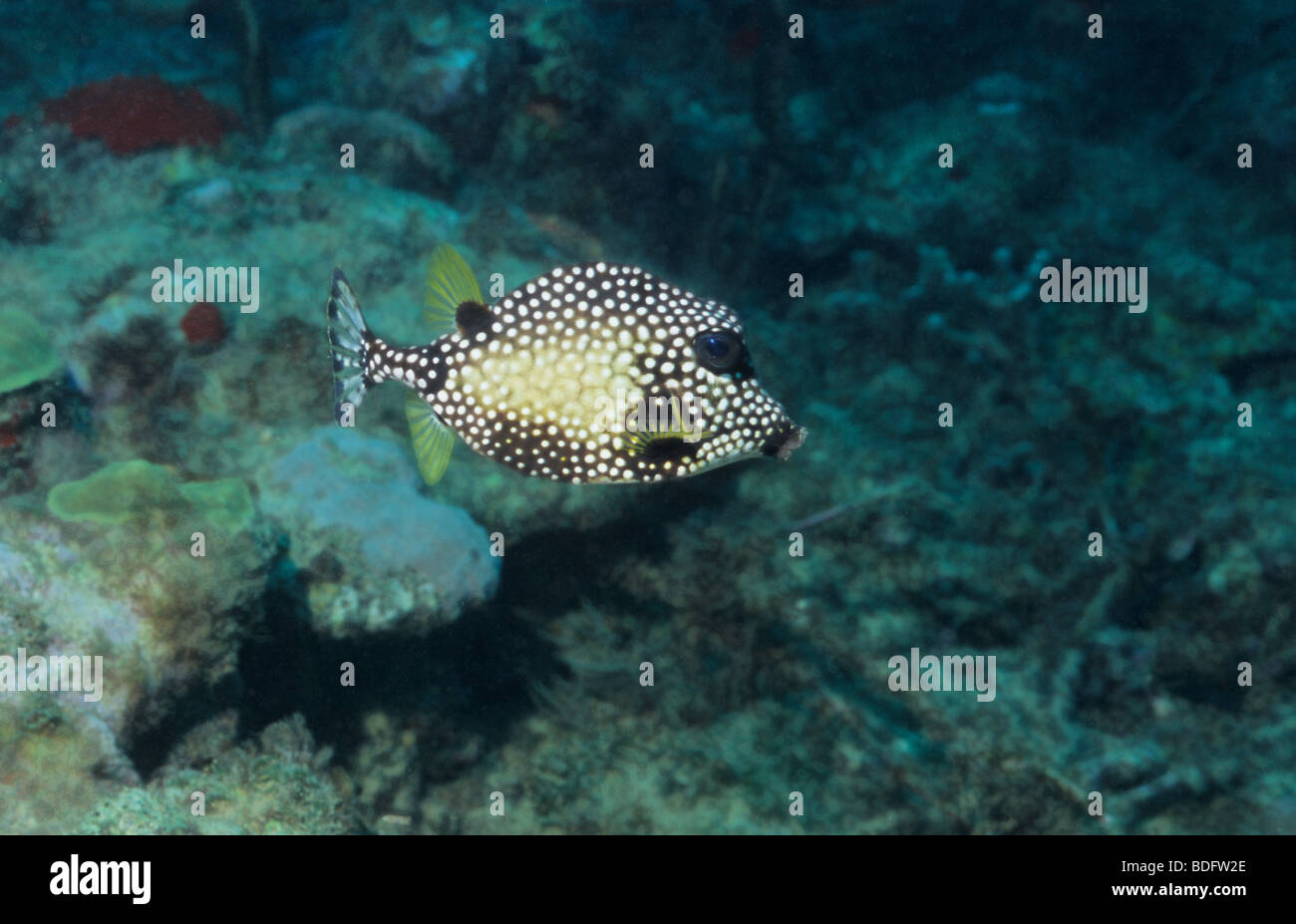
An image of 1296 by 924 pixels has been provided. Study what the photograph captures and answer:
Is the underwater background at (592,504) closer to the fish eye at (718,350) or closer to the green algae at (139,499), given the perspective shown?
the green algae at (139,499)

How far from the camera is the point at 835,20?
16891 millimetres

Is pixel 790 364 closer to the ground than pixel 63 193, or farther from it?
closer to the ground

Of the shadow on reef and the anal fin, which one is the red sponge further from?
the anal fin

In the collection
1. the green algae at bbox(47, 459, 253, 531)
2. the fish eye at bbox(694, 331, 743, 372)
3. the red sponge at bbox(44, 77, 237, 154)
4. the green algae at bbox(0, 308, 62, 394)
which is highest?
the red sponge at bbox(44, 77, 237, 154)

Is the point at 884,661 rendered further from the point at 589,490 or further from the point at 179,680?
the point at 179,680

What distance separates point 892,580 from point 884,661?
2.87 feet

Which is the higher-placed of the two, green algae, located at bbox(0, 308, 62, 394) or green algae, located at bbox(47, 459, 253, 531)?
green algae, located at bbox(0, 308, 62, 394)

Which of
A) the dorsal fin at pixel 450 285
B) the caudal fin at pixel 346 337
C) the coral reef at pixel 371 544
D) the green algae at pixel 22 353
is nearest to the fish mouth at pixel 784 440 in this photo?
the dorsal fin at pixel 450 285

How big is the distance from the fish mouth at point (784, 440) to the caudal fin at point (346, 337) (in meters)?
2.05

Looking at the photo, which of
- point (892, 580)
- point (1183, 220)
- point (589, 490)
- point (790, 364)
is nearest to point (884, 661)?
point (892, 580)

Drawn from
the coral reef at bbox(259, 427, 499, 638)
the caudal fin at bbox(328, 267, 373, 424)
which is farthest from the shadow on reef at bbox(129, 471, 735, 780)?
the caudal fin at bbox(328, 267, 373, 424)

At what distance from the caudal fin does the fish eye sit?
1696 mm

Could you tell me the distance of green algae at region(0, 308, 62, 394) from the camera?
5.50 metres

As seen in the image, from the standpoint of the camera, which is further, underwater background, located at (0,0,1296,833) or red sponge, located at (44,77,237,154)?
red sponge, located at (44,77,237,154)
